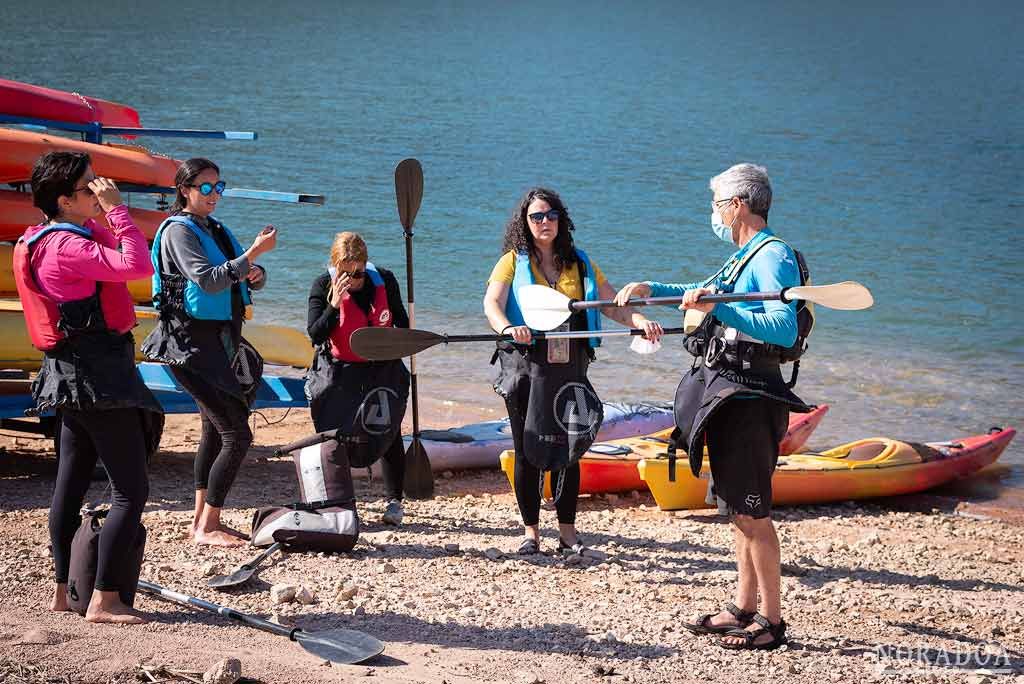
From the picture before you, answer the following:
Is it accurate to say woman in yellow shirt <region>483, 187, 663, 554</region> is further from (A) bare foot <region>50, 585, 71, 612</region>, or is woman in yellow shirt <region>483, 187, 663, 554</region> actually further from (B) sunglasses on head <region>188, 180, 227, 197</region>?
(A) bare foot <region>50, 585, 71, 612</region>

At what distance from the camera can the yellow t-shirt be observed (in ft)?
17.6

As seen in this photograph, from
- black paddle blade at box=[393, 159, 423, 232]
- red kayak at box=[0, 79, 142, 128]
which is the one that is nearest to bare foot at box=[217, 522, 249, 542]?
black paddle blade at box=[393, 159, 423, 232]

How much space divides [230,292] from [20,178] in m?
2.38

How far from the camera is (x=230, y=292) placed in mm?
5477

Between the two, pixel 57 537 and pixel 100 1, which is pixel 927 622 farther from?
pixel 100 1

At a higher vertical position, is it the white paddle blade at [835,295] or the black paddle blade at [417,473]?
the white paddle blade at [835,295]

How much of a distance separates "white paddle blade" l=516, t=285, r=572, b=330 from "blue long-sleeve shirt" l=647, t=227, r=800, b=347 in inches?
36.9

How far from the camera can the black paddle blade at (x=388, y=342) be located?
5426 millimetres

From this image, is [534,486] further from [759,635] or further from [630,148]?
[630,148]

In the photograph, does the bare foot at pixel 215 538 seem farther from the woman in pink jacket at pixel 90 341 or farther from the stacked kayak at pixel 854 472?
the stacked kayak at pixel 854 472

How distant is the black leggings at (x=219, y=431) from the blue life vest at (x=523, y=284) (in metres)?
1.24


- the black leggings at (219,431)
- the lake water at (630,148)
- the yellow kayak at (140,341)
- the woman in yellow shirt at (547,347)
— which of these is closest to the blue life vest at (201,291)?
the black leggings at (219,431)

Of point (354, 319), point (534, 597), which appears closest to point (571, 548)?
point (534, 597)

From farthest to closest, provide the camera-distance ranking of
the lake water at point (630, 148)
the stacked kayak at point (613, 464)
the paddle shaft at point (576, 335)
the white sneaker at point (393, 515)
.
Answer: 1. the lake water at point (630, 148)
2. the stacked kayak at point (613, 464)
3. the white sneaker at point (393, 515)
4. the paddle shaft at point (576, 335)
